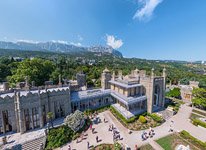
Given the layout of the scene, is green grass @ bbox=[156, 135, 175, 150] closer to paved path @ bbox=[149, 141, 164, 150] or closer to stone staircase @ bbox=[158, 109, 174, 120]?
paved path @ bbox=[149, 141, 164, 150]

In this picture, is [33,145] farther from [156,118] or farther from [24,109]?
[156,118]

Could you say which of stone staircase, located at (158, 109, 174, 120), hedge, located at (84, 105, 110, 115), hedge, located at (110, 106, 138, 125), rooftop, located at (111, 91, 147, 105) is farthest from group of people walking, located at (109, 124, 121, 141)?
stone staircase, located at (158, 109, 174, 120)

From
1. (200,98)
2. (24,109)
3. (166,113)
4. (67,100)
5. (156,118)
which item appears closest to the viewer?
(24,109)

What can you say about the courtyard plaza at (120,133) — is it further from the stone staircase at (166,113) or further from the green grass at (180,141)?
the green grass at (180,141)

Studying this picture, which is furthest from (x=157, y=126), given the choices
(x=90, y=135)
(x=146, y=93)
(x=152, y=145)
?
(x=90, y=135)

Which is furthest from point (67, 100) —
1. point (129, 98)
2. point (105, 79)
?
point (105, 79)
